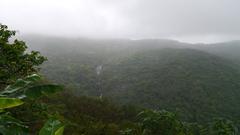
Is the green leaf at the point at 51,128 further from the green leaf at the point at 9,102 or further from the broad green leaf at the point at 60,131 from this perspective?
the green leaf at the point at 9,102

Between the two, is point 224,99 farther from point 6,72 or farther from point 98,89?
point 6,72

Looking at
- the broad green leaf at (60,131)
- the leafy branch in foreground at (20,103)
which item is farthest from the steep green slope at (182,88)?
the broad green leaf at (60,131)

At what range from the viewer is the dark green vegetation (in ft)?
16.9

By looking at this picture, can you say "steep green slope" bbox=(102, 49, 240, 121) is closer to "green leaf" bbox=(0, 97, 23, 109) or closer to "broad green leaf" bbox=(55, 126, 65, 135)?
"broad green leaf" bbox=(55, 126, 65, 135)

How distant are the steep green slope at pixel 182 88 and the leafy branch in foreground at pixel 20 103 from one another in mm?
108433

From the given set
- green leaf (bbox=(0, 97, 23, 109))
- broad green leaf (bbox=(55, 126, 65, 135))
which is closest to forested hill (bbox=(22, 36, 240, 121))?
broad green leaf (bbox=(55, 126, 65, 135))

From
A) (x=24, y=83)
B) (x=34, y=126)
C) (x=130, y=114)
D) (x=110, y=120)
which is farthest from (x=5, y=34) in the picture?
(x=130, y=114)

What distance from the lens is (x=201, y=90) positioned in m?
158

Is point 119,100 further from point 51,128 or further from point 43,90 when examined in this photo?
point 51,128

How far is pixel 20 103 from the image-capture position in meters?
3.43

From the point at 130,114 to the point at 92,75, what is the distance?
389ft

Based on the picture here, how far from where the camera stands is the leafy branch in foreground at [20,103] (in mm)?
3490

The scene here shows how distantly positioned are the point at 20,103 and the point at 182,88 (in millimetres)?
160321

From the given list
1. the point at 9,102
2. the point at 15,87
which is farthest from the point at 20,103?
the point at 15,87
